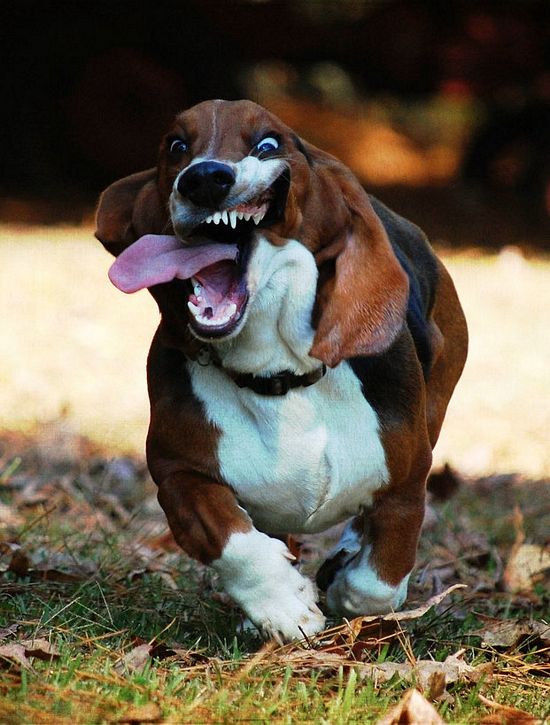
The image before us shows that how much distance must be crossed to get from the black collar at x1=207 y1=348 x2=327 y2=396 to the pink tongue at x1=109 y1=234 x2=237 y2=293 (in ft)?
0.97

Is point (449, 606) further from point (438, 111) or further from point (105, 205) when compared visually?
point (438, 111)

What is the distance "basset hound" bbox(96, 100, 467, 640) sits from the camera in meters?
3.16

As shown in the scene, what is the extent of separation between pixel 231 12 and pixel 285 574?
10.4 m

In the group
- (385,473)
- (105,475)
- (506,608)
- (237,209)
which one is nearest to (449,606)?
(506,608)

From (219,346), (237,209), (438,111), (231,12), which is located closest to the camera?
(237,209)

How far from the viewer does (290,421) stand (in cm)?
336

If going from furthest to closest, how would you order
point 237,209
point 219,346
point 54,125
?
point 54,125 < point 219,346 < point 237,209

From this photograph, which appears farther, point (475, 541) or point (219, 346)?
point (475, 541)

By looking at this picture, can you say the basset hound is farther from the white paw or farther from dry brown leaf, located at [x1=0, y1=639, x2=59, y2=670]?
dry brown leaf, located at [x1=0, y1=639, x2=59, y2=670]

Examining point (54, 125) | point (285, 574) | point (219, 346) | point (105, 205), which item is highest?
point (105, 205)

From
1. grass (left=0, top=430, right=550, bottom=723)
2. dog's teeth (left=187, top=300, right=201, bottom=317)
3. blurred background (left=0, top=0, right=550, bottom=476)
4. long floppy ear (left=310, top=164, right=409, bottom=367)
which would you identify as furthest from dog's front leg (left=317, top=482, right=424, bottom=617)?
blurred background (left=0, top=0, right=550, bottom=476)

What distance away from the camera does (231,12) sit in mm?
12883

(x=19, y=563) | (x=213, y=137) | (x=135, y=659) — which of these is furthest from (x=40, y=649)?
(x=213, y=137)

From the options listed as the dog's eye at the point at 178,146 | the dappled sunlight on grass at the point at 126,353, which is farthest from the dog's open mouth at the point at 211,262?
the dappled sunlight on grass at the point at 126,353
